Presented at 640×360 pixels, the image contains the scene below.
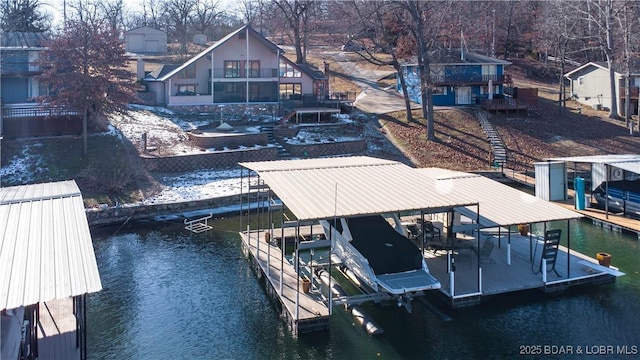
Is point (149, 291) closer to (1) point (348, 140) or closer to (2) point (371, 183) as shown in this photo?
(2) point (371, 183)

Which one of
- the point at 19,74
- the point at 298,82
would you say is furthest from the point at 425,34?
the point at 19,74

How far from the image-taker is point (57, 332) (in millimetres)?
12797

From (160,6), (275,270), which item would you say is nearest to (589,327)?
(275,270)

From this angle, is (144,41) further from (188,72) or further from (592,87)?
(592,87)

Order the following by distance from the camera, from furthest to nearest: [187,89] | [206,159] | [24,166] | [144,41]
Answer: [144,41] → [187,89] → [206,159] → [24,166]

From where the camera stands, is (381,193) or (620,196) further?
(620,196)

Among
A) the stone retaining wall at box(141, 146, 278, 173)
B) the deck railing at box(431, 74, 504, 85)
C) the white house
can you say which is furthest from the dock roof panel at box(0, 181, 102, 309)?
the white house

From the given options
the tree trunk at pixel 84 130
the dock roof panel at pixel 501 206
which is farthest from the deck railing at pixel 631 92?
the tree trunk at pixel 84 130

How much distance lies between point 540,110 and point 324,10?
41891mm

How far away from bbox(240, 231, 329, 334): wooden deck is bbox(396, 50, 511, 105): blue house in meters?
25.8

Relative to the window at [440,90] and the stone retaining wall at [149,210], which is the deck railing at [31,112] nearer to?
the stone retaining wall at [149,210]

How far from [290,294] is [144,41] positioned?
54.9 metres

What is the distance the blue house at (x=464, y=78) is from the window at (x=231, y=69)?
1355 cm

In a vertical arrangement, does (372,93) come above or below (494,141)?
above
